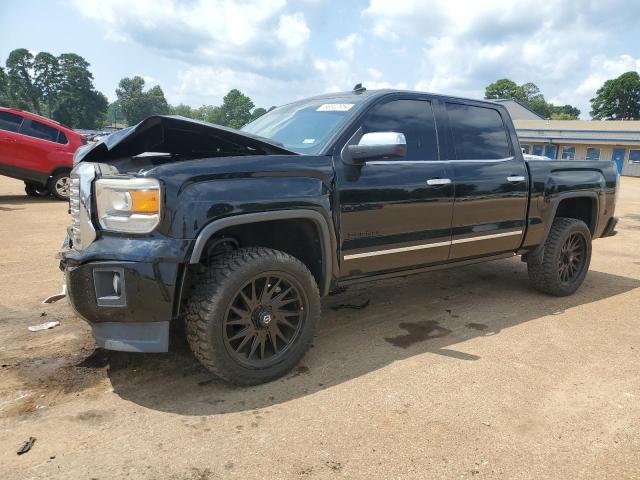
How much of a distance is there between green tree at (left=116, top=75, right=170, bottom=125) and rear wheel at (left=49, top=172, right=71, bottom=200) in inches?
4400

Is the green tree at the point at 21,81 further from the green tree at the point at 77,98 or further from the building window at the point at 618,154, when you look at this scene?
the building window at the point at 618,154

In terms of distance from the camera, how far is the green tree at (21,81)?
318ft

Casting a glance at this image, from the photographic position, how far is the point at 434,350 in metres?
3.71

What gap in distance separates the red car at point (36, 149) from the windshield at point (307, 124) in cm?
805

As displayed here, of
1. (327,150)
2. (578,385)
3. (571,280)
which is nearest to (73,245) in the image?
(327,150)

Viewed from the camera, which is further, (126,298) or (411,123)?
(411,123)

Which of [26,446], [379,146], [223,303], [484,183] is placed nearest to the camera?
[26,446]

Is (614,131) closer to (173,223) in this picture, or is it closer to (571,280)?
(571,280)

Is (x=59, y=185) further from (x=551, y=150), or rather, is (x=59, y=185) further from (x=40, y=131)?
(x=551, y=150)

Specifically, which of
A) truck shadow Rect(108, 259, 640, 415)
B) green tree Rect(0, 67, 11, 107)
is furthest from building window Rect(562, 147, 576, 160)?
green tree Rect(0, 67, 11, 107)

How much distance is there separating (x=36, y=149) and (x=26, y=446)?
9722 millimetres

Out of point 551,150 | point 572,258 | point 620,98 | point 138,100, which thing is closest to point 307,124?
point 572,258

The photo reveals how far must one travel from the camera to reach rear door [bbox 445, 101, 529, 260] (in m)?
4.15

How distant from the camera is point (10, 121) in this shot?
34.4ft
